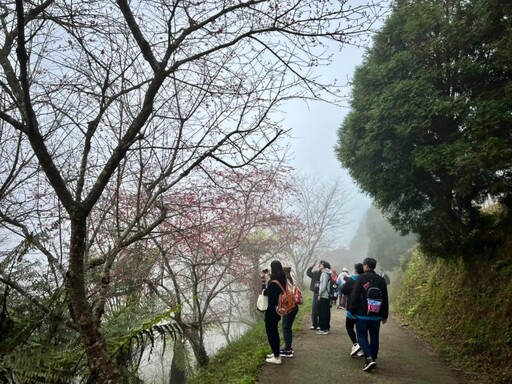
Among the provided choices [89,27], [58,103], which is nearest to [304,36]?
[89,27]

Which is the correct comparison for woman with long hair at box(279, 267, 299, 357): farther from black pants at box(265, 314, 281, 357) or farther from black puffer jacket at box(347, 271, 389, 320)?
black puffer jacket at box(347, 271, 389, 320)

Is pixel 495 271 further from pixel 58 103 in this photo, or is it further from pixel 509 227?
pixel 58 103

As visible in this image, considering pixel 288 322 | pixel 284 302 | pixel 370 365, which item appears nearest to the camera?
pixel 370 365

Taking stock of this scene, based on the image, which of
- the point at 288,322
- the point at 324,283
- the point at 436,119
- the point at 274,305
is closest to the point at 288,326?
the point at 288,322

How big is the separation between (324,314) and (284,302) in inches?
119

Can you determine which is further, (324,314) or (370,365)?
(324,314)

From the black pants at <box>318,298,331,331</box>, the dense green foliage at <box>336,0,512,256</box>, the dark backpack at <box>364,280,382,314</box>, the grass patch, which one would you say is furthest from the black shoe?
the dense green foliage at <box>336,0,512,256</box>

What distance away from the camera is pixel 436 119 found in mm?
7797

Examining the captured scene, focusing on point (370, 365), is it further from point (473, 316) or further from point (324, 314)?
point (324, 314)

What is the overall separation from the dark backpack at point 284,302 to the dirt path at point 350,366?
914mm

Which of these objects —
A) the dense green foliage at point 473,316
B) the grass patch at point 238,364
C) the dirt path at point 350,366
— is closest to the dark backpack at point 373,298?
the dirt path at point 350,366

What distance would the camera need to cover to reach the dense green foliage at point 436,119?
666 centimetres

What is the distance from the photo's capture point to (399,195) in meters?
8.70

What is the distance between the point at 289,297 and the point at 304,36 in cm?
414
